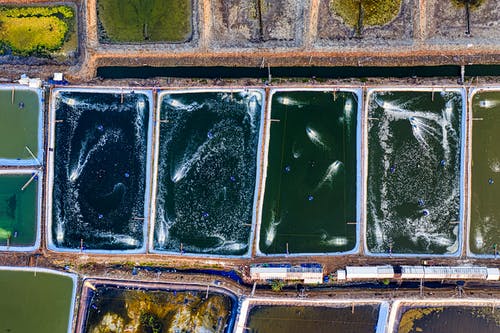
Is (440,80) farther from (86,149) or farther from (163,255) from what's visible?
(86,149)

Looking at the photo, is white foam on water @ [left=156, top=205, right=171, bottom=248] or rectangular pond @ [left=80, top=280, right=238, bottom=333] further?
white foam on water @ [left=156, top=205, right=171, bottom=248]

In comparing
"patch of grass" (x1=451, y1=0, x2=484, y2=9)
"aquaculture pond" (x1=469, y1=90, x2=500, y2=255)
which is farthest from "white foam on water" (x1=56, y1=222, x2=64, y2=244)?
"patch of grass" (x1=451, y1=0, x2=484, y2=9)

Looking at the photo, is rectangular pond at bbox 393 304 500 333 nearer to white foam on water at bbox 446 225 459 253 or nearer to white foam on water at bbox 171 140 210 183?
→ white foam on water at bbox 446 225 459 253

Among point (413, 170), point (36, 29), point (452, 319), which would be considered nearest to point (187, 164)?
point (36, 29)

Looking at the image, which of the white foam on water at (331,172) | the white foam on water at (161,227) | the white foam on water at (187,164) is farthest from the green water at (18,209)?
the white foam on water at (331,172)

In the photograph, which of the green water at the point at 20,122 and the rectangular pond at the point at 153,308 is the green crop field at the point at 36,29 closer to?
the green water at the point at 20,122

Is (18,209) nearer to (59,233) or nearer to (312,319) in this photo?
(59,233)
